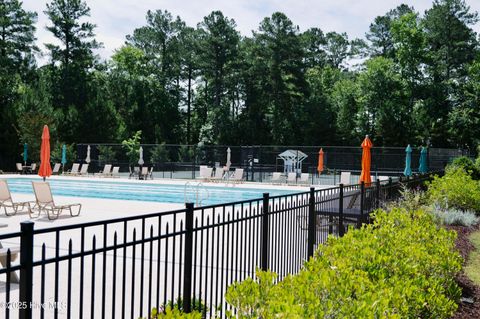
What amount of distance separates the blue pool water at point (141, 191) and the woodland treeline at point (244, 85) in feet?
42.2

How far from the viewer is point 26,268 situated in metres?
2.34

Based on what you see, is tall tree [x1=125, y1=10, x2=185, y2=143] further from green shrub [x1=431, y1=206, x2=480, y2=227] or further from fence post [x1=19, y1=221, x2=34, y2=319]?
fence post [x1=19, y1=221, x2=34, y2=319]

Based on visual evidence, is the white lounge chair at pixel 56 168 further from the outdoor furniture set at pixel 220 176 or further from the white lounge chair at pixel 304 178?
A: the white lounge chair at pixel 304 178

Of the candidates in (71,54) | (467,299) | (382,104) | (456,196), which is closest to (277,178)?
(456,196)

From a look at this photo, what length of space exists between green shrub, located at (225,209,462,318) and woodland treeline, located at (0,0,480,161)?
118ft

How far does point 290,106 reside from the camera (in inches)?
2010

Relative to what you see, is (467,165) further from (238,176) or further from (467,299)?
(467,299)

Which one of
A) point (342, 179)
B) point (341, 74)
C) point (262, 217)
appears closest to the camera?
point (262, 217)

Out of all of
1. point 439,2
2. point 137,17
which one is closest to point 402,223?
point 439,2

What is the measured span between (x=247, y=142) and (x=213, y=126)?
155 inches

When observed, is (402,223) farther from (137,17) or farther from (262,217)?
(137,17)

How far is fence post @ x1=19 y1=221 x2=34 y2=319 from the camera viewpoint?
92.1 inches

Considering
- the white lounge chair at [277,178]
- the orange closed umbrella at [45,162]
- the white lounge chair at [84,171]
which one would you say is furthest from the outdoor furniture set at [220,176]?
the orange closed umbrella at [45,162]

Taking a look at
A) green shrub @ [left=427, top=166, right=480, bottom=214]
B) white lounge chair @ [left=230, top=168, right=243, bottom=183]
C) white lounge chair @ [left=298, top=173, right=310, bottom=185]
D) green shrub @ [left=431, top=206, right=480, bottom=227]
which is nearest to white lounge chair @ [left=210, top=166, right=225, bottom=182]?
white lounge chair @ [left=230, top=168, right=243, bottom=183]
